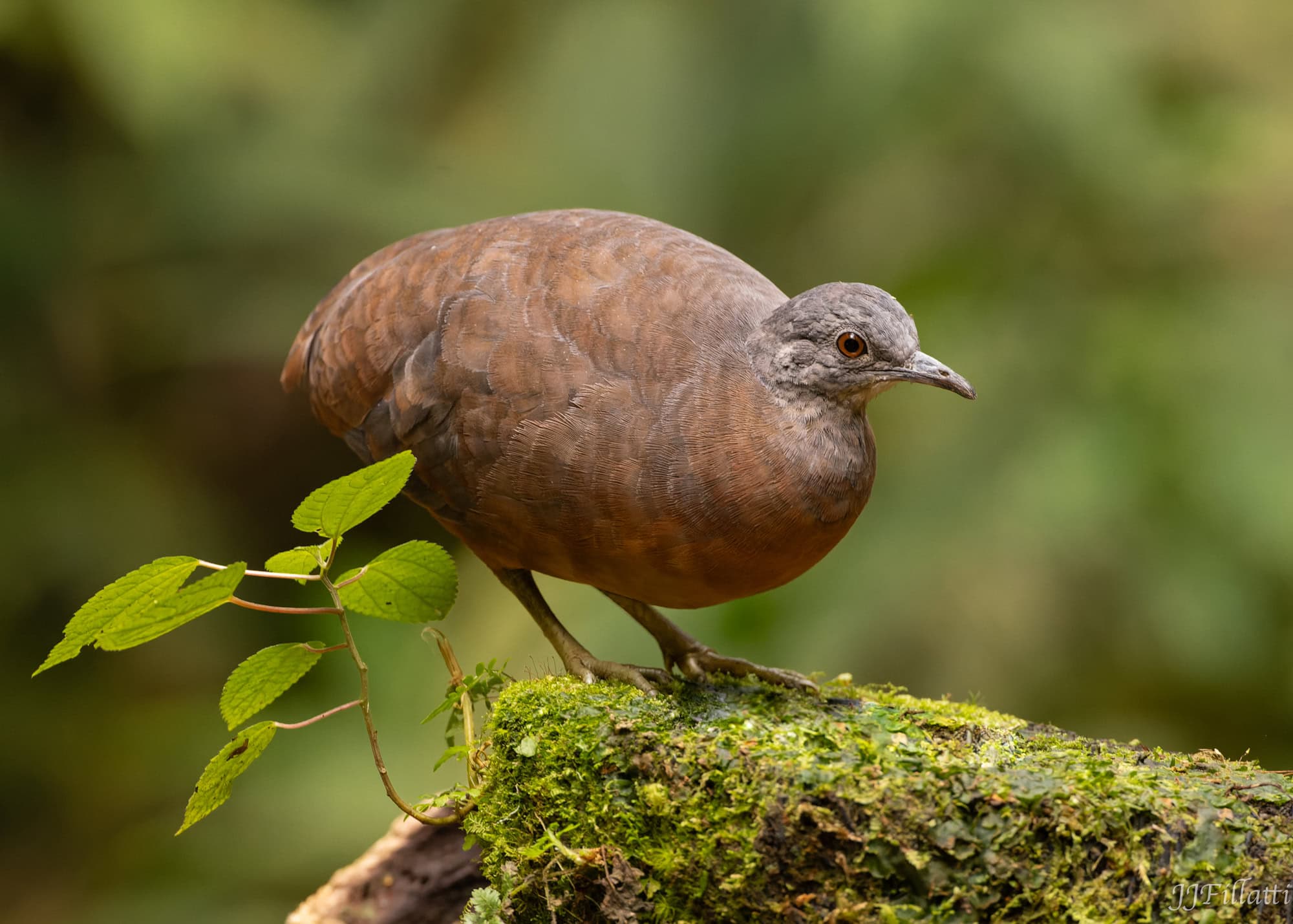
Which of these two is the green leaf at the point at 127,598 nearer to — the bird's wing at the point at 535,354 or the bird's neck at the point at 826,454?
the bird's wing at the point at 535,354

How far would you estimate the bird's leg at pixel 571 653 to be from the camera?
3.78 m

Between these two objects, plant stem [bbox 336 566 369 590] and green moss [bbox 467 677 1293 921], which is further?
plant stem [bbox 336 566 369 590]

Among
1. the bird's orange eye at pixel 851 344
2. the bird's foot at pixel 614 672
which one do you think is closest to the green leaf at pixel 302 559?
the bird's foot at pixel 614 672

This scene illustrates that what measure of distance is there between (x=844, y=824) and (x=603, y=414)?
132 centimetres

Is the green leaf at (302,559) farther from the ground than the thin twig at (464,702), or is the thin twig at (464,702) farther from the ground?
the green leaf at (302,559)

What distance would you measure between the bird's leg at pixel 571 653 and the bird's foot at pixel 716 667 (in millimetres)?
198

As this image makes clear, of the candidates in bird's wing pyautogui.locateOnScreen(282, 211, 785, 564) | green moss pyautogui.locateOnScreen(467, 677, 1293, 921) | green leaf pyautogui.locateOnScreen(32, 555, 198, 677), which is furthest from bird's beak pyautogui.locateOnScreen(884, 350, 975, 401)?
green leaf pyautogui.locateOnScreen(32, 555, 198, 677)

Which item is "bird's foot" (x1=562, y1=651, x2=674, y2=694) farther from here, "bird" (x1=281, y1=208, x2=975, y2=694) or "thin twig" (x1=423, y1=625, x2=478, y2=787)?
"thin twig" (x1=423, y1=625, x2=478, y2=787)

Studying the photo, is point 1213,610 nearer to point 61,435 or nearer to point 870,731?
point 870,731

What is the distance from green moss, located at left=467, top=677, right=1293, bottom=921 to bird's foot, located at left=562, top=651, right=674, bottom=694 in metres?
0.57

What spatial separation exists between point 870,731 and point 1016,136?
13.7 feet

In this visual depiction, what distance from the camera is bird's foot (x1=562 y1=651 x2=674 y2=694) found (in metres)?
3.74

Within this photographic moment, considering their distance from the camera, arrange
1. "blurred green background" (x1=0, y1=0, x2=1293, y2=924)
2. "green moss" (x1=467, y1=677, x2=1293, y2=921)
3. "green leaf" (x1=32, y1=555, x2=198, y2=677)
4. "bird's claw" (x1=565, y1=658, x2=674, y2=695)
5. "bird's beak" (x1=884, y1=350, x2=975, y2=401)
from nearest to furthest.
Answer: "green moss" (x1=467, y1=677, x2=1293, y2=921)
"green leaf" (x1=32, y1=555, x2=198, y2=677)
"bird's beak" (x1=884, y1=350, x2=975, y2=401)
"bird's claw" (x1=565, y1=658, x2=674, y2=695)
"blurred green background" (x1=0, y1=0, x2=1293, y2=924)

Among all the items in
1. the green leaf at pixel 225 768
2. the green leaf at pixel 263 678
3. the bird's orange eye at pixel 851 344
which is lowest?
the green leaf at pixel 225 768
